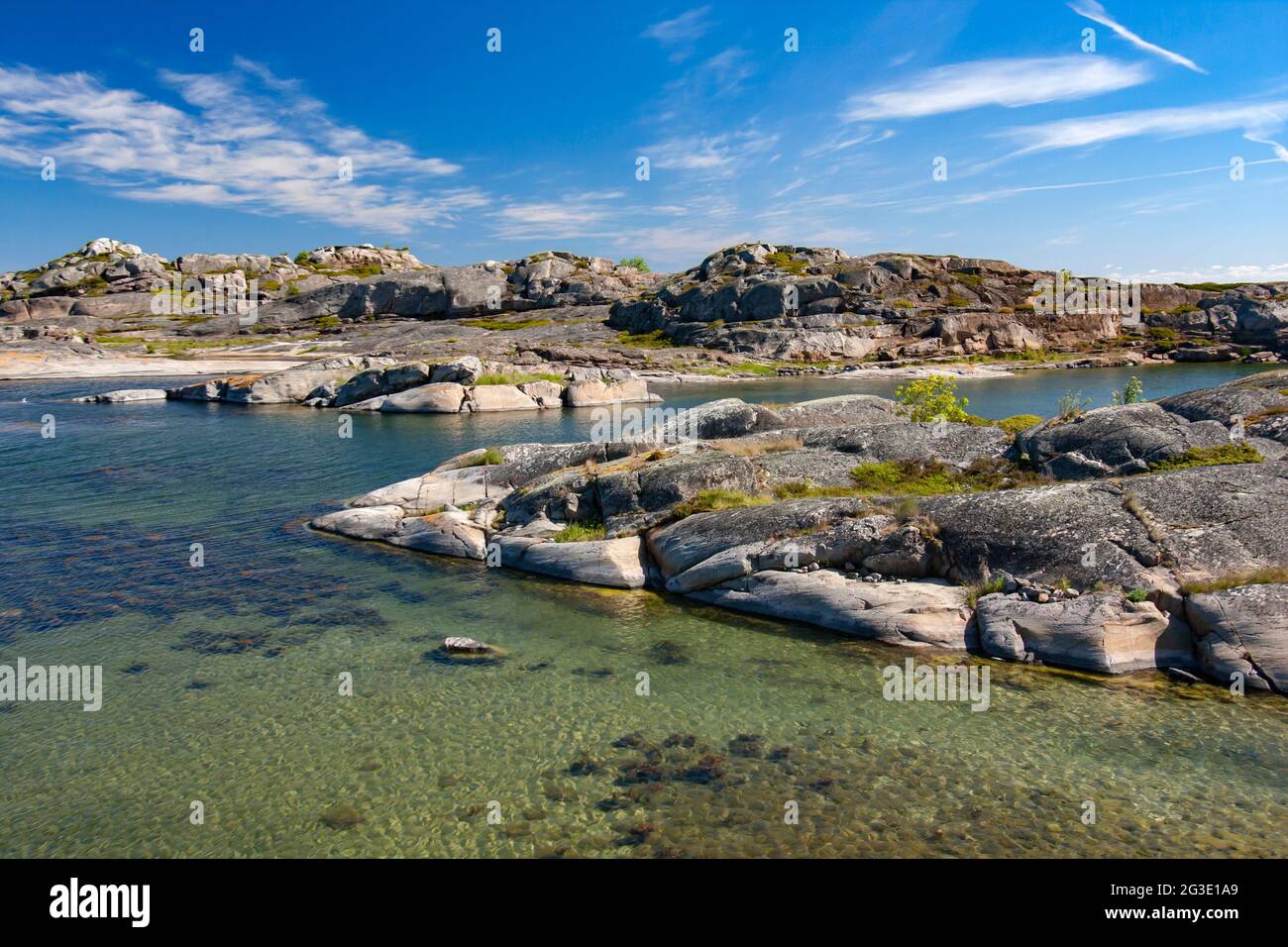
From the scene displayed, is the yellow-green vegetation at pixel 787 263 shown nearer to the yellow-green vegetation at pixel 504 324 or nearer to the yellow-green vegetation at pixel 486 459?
the yellow-green vegetation at pixel 504 324

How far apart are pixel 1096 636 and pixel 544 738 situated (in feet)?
46.3

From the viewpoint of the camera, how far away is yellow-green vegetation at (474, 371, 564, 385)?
287ft

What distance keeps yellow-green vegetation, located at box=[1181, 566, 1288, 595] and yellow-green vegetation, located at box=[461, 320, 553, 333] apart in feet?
454

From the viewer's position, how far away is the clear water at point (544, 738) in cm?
1328

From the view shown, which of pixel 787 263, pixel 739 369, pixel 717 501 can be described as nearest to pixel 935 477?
pixel 717 501

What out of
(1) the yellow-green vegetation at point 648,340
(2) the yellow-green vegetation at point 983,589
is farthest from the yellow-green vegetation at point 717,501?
(1) the yellow-green vegetation at point 648,340

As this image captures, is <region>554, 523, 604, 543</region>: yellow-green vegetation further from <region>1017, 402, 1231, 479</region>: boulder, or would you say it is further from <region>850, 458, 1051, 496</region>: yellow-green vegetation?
<region>1017, 402, 1231, 479</region>: boulder

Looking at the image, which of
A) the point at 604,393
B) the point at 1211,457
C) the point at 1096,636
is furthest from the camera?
the point at 604,393

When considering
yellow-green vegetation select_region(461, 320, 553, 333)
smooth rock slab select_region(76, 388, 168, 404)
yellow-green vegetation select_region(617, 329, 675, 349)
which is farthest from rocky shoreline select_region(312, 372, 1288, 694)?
yellow-green vegetation select_region(461, 320, 553, 333)

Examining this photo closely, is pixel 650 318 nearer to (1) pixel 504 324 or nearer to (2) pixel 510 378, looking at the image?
(1) pixel 504 324

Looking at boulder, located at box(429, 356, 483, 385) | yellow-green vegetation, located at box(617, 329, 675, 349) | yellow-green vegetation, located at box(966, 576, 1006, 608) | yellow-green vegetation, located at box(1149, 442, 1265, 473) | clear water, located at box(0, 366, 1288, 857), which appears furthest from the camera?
yellow-green vegetation, located at box(617, 329, 675, 349)

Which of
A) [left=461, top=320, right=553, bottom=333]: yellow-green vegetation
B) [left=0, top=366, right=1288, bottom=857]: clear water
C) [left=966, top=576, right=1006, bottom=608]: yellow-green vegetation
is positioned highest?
[left=461, top=320, right=553, bottom=333]: yellow-green vegetation

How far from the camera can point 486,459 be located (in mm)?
38031

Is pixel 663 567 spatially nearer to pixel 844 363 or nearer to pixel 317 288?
pixel 844 363
